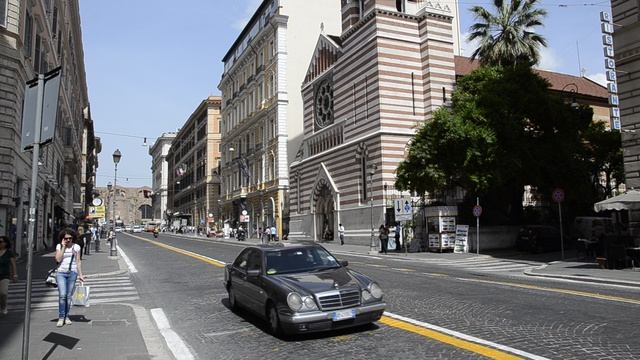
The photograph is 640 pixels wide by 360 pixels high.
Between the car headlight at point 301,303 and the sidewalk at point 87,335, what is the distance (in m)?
1.83

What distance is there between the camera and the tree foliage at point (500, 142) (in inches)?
1115

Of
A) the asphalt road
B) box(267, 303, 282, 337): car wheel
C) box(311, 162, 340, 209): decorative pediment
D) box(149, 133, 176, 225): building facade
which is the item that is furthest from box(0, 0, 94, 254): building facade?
box(149, 133, 176, 225): building facade

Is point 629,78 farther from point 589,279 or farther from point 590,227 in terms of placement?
point 590,227

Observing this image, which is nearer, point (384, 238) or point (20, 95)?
point (20, 95)

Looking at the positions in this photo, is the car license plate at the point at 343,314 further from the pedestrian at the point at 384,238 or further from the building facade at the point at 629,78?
the pedestrian at the point at 384,238

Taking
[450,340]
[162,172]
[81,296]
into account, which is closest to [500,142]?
[450,340]

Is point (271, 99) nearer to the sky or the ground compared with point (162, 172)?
nearer to the ground

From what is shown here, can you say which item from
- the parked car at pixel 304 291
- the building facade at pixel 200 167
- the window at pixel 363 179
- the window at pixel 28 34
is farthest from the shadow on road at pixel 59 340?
the building facade at pixel 200 167

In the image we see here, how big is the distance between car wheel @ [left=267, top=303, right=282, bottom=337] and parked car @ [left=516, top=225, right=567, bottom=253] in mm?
22521

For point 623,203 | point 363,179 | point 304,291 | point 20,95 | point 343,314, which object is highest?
point 20,95

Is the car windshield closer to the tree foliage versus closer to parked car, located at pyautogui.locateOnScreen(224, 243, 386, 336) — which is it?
parked car, located at pyautogui.locateOnScreen(224, 243, 386, 336)

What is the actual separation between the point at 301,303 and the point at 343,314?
2.08 ft

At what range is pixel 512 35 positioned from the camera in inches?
1293

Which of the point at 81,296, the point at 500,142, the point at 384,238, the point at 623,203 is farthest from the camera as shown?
the point at 384,238
